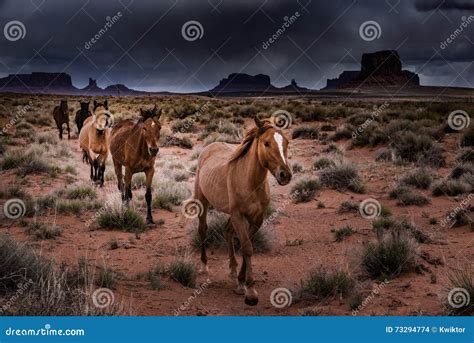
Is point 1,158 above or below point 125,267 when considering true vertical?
above

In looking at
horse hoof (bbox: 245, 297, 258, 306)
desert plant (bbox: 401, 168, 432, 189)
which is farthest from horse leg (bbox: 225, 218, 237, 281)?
desert plant (bbox: 401, 168, 432, 189)

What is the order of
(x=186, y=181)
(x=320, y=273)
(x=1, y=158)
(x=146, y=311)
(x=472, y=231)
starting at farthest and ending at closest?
(x=1, y=158) → (x=186, y=181) → (x=472, y=231) → (x=320, y=273) → (x=146, y=311)

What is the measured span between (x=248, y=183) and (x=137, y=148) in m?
5.32

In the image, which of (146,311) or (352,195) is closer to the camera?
(146,311)

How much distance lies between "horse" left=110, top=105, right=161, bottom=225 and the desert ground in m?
0.56

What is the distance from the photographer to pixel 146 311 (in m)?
6.25

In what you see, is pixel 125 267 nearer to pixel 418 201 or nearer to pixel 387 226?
pixel 387 226

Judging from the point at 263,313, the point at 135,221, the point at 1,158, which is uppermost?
the point at 1,158

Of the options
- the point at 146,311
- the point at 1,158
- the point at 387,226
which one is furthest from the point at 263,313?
the point at 1,158

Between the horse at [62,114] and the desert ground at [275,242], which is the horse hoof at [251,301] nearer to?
the desert ground at [275,242]

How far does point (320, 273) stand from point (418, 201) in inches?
243

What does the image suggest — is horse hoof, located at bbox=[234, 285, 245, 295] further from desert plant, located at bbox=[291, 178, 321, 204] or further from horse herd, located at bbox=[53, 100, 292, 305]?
desert plant, located at bbox=[291, 178, 321, 204]

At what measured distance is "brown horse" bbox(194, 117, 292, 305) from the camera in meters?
6.08

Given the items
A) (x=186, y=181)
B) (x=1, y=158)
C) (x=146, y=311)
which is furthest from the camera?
(x=1, y=158)
